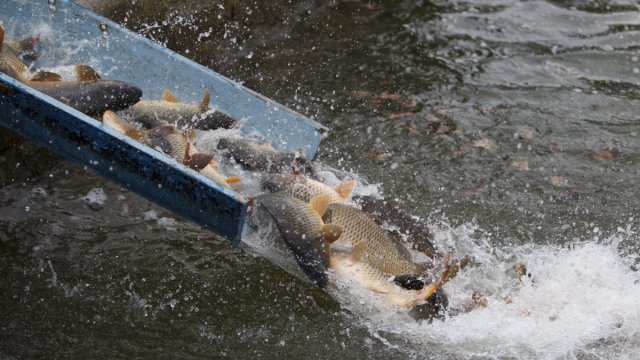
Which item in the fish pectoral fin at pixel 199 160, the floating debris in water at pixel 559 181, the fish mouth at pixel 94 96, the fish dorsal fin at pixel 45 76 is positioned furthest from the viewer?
the floating debris in water at pixel 559 181

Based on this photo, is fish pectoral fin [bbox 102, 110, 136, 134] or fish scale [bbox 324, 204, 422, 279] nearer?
fish scale [bbox 324, 204, 422, 279]

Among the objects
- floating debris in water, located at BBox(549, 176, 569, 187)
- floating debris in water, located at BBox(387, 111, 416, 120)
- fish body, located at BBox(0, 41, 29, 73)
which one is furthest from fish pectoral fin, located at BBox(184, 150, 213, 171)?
floating debris in water, located at BBox(549, 176, 569, 187)

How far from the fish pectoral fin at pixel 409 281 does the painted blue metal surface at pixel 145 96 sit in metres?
1.05

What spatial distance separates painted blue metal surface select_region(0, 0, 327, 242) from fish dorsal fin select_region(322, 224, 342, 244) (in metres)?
0.52

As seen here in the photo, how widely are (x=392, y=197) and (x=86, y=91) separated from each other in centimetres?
262

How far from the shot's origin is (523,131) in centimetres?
778

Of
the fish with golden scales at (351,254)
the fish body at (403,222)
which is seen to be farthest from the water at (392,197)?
the fish body at (403,222)

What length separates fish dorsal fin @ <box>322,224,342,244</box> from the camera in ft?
15.7

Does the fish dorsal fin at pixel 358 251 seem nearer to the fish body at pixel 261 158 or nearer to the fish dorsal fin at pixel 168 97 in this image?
the fish body at pixel 261 158

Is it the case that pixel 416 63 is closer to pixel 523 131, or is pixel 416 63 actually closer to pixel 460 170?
pixel 523 131

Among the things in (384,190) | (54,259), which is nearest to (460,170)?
(384,190)

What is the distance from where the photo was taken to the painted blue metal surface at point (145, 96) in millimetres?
5094

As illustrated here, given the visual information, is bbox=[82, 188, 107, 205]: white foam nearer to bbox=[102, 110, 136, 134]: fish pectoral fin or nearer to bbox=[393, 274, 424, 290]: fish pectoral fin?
bbox=[102, 110, 136, 134]: fish pectoral fin

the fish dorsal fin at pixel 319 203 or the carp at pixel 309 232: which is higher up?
the fish dorsal fin at pixel 319 203
